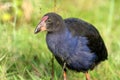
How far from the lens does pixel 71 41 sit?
21.8ft

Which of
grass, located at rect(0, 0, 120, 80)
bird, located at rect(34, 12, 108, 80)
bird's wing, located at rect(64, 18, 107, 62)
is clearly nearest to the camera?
bird, located at rect(34, 12, 108, 80)

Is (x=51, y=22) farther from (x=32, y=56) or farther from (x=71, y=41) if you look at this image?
(x=32, y=56)

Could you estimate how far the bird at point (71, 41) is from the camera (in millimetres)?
6617

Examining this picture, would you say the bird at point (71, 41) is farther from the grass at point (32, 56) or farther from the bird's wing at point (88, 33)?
the grass at point (32, 56)

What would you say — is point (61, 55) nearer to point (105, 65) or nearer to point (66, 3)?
point (105, 65)

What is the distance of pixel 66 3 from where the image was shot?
11391 millimetres

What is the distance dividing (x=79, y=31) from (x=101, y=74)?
94 centimetres

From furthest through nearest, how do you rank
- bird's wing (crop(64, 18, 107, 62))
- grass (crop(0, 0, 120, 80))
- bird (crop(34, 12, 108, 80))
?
1. grass (crop(0, 0, 120, 80))
2. bird's wing (crop(64, 18, 107, 62))
3. bird (crop(34, 12, 108, 80))

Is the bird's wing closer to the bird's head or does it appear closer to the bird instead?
the bird

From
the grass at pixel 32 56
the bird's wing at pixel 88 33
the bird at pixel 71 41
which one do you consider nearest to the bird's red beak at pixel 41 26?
the bird at pixel 71 41

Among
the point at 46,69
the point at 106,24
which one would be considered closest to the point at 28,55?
the point at 46,69

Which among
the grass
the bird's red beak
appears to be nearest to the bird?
the bird's red beak

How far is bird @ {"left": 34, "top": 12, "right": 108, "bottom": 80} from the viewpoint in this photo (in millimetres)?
6617

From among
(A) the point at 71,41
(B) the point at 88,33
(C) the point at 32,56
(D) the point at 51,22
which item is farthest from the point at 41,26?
(C) the point at 32,56
